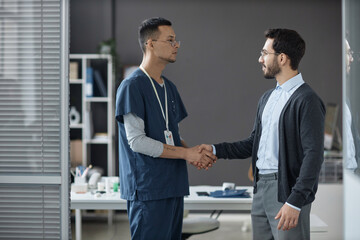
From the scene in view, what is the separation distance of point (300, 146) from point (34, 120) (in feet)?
4.19

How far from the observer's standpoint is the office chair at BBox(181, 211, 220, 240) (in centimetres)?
388

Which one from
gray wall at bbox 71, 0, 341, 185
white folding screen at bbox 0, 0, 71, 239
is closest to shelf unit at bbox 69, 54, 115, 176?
gray wall at bbox 71, 0, 341, 185

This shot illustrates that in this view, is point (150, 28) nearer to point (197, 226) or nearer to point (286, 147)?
point (286, 147)

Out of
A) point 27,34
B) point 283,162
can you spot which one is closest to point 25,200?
point 27,34

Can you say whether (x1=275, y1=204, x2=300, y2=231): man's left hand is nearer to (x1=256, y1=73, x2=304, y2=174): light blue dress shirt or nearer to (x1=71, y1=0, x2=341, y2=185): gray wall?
(x1=256, y1=73, x2=304, y2=174): light blue dress shirt

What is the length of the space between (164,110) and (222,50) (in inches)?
144

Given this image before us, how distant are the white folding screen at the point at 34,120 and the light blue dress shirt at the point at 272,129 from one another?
0.98 metres

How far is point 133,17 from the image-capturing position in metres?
6.22

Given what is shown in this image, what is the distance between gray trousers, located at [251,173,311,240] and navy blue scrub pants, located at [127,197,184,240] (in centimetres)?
45

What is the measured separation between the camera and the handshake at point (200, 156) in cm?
262

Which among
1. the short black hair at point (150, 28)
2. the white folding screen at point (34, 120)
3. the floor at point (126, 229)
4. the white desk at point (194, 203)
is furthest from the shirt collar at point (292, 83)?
the floor at point (126, 229)

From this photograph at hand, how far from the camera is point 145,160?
2.54 metres

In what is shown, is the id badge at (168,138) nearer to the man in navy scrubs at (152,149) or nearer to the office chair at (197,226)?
the man in navy scrubs at (152,149)

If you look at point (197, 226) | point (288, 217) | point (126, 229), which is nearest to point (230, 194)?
point (197, 226)
